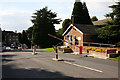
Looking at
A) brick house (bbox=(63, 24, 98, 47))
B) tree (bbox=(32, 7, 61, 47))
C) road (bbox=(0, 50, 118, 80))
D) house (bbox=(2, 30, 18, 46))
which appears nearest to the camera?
road (bbox=(0, 50, 118, 80))

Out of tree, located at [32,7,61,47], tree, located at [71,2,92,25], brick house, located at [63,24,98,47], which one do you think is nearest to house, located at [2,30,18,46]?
tree, located at [32,7,61,47]

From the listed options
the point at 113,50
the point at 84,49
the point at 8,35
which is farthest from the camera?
the point at 8,35

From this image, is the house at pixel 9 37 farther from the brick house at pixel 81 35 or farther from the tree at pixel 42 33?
the brick house at pixel 81 35

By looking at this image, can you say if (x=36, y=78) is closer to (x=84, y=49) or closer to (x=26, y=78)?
(x=26, y=78)

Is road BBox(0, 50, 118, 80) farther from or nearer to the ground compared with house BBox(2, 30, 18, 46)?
nearer to the ground

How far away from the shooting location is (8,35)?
361 ft

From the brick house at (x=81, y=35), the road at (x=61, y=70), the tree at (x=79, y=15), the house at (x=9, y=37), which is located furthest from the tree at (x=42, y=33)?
the house at (x=9, y=37)

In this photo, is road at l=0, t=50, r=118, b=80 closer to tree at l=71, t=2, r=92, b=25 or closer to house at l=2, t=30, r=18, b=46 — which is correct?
tree at l=71, t=2, r=92, b=25

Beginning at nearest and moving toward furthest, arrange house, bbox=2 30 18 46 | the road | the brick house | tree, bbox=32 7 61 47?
the road
the brick house
tree, bbox=32 7 61 47
house, bbox=2 30 18 46

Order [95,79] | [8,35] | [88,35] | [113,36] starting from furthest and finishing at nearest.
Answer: [8,35] → [88,35] → [113,36] → [95,79]

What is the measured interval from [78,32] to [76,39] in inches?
61.6

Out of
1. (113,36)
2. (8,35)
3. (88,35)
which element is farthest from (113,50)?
(8,35)

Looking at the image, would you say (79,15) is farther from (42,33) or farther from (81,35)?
(81,35)

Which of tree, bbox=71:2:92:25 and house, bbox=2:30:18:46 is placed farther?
house, bbox=2:30:18:46
